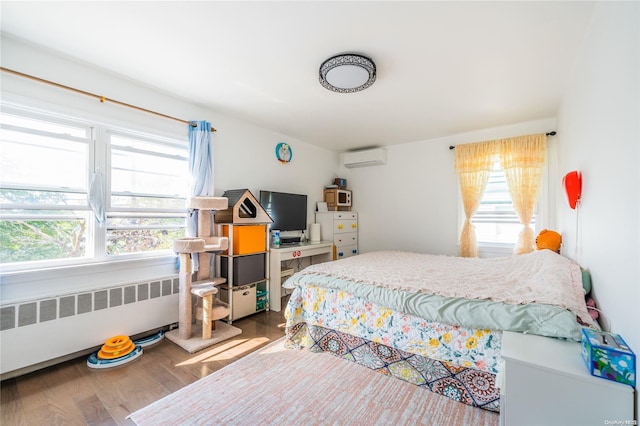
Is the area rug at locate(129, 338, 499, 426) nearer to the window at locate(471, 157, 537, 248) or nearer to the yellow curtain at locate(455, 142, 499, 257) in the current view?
the yellow curtain at locate(455, 142, 499, 257)

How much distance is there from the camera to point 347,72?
208 cm

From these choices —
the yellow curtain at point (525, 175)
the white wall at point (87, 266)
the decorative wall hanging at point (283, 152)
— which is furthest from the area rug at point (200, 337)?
the yellow curtain at point (525, 175)

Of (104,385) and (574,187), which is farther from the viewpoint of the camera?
(574,187)

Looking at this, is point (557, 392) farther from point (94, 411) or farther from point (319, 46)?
point (94, 411)

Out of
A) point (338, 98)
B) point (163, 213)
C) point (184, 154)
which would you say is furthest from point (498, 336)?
point (184, 154)

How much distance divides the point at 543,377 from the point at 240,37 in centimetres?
249

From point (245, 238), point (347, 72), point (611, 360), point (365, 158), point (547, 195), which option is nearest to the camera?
point (611, 360)

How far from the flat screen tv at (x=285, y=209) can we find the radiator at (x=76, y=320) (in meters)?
1.48

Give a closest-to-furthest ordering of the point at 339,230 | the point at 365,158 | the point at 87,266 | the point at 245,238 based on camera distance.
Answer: the point at 87,266, the point at 245,238, the point at 339,230, the point at 365,158

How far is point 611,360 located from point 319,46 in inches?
88.7

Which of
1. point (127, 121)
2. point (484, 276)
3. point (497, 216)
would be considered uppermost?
point (127, 121)

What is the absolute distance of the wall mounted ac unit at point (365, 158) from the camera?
14.8ft

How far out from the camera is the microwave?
15.2 ft

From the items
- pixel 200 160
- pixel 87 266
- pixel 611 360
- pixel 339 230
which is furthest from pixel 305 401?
pixel 339 230
